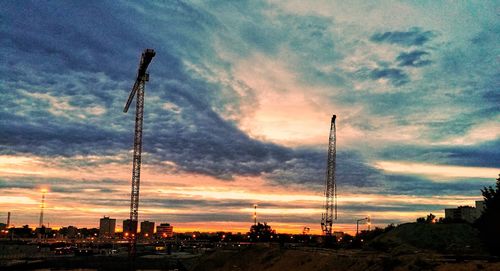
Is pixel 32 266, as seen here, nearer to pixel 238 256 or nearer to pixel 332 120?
pixel 238 256

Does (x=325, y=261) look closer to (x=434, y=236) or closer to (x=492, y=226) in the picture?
(x=492, y=226)

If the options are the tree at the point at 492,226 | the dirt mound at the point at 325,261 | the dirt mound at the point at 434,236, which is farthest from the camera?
the dirt mound at the point at 434,236

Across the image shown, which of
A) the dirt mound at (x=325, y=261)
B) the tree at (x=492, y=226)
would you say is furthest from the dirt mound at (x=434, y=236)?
the tree at (x=492, y=226)

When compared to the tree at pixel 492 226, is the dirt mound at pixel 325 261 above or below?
below

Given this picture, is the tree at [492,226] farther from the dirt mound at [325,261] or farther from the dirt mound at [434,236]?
the dirt mound at [434,236]

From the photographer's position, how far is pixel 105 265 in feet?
598

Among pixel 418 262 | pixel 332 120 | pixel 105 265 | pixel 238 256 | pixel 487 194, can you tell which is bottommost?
pixel 105 265

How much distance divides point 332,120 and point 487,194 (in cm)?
9991

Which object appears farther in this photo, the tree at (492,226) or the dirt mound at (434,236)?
the dirt mound at (434,236)

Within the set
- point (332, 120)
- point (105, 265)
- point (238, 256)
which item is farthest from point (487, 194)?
point (105, 265)

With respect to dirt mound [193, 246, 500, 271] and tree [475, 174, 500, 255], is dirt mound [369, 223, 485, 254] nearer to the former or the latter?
dirt mound [193, 246, 500, 271]

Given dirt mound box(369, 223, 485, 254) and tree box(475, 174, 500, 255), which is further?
dirt mound box(369, 223, 485, 254)

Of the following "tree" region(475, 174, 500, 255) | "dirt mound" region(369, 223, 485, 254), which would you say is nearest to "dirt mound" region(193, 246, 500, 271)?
"tree" region(475, 174, 500, 255)

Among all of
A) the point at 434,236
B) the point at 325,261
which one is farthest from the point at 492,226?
the point at 434,236
